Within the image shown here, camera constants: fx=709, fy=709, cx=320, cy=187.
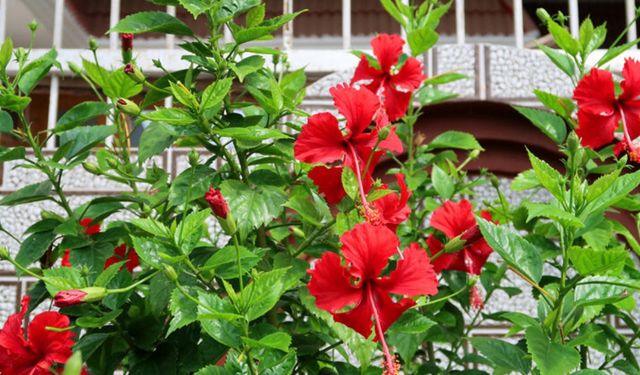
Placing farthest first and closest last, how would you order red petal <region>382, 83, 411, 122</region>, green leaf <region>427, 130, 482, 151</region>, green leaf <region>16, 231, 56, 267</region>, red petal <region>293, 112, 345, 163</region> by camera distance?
green leaf <region>427, 130, 482, 151</region> → red petal <region>382, 83, 411, 122</region> → green leaf <region>16, 231, 56, 267</region> → red petal <region>293, 112, 345, 163</region>

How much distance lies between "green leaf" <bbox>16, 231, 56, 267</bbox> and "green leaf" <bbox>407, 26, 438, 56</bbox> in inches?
21.2

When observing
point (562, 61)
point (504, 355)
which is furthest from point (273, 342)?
point (562, 61)

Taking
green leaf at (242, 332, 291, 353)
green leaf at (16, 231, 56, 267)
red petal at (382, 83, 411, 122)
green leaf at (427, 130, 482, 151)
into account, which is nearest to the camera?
green leaf at (242, 332, 291, 353)

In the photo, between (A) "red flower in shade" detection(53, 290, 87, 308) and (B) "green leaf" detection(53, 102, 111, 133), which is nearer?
(A) "red flower in shade" detection(53, 290, 87, 308)

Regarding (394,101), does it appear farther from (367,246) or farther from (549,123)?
(367,246)

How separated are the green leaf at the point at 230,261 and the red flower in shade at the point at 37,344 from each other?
0.18 m

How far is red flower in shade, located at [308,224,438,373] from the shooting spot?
0.57 metres

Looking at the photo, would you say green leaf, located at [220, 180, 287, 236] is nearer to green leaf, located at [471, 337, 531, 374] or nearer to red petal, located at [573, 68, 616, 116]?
green leaf, located at [471, 337, 531, 374]

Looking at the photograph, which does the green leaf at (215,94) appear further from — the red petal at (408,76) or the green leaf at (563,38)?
the green leaf at (563,38)

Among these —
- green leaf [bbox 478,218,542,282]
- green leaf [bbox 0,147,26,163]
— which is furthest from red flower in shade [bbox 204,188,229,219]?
green leaf [bbox 0,147,26,163]

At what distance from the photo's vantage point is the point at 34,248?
0.76m

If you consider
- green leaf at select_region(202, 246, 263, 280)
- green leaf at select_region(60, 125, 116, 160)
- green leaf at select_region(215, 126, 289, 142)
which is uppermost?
green leaf at select_region(215, 126, 289, 142)

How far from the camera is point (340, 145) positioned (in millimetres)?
639

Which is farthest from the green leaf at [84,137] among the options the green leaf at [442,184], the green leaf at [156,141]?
the green leaf at [442,184]
